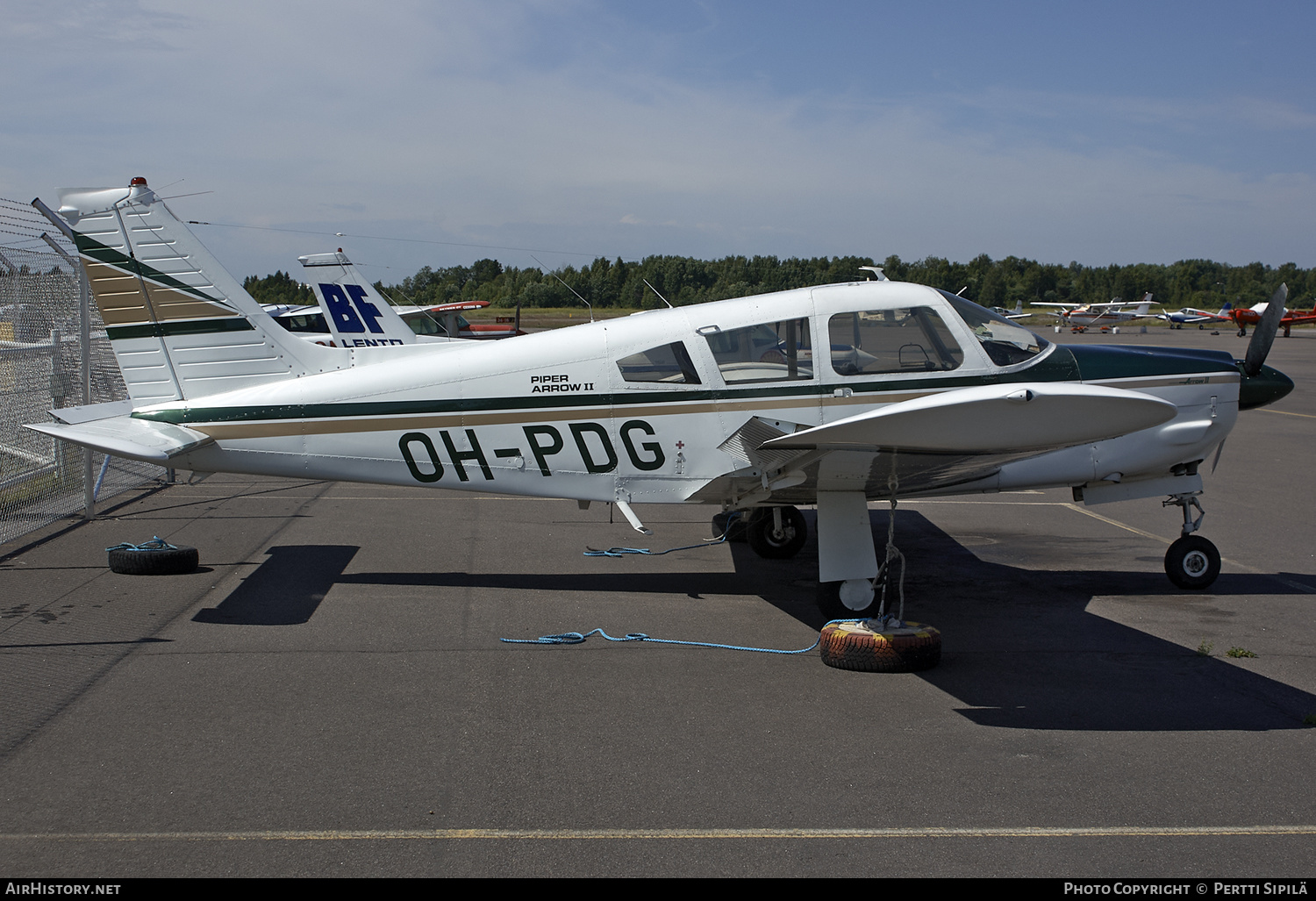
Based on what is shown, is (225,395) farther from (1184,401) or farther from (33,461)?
(1184,401)

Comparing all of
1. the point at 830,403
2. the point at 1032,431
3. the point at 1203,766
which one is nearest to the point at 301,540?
the point at 830,403

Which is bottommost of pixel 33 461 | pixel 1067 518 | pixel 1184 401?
pixel 1067 518

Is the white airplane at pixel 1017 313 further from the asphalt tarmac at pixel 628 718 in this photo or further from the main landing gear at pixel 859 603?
the asphalt tarmac at pixel 628 718

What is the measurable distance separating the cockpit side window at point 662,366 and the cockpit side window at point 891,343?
108cm

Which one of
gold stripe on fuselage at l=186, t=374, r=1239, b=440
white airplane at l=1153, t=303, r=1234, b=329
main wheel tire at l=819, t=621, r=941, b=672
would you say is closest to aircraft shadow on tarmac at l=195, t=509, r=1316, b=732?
main wheel tire at l=819, t=621, r=941, b=672

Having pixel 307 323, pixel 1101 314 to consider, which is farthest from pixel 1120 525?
pixel 1101 314

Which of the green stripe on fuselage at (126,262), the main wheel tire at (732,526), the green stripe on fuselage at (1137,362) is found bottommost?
the main wheel tire at (732,526)

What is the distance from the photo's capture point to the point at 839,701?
527cm

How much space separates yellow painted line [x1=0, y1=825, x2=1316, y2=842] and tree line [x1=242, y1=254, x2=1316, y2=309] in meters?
5.27

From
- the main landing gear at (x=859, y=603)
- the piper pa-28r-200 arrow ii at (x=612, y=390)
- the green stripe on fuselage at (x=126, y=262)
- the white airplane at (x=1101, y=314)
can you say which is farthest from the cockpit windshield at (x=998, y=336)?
the white airplane at (x=1101, y=314)

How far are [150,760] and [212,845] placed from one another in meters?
1.00

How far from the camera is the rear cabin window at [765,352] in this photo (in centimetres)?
682

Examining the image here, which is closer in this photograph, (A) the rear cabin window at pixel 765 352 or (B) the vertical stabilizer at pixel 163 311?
(A) the rear cabin window at pixel 765 352

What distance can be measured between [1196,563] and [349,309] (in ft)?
55.5
